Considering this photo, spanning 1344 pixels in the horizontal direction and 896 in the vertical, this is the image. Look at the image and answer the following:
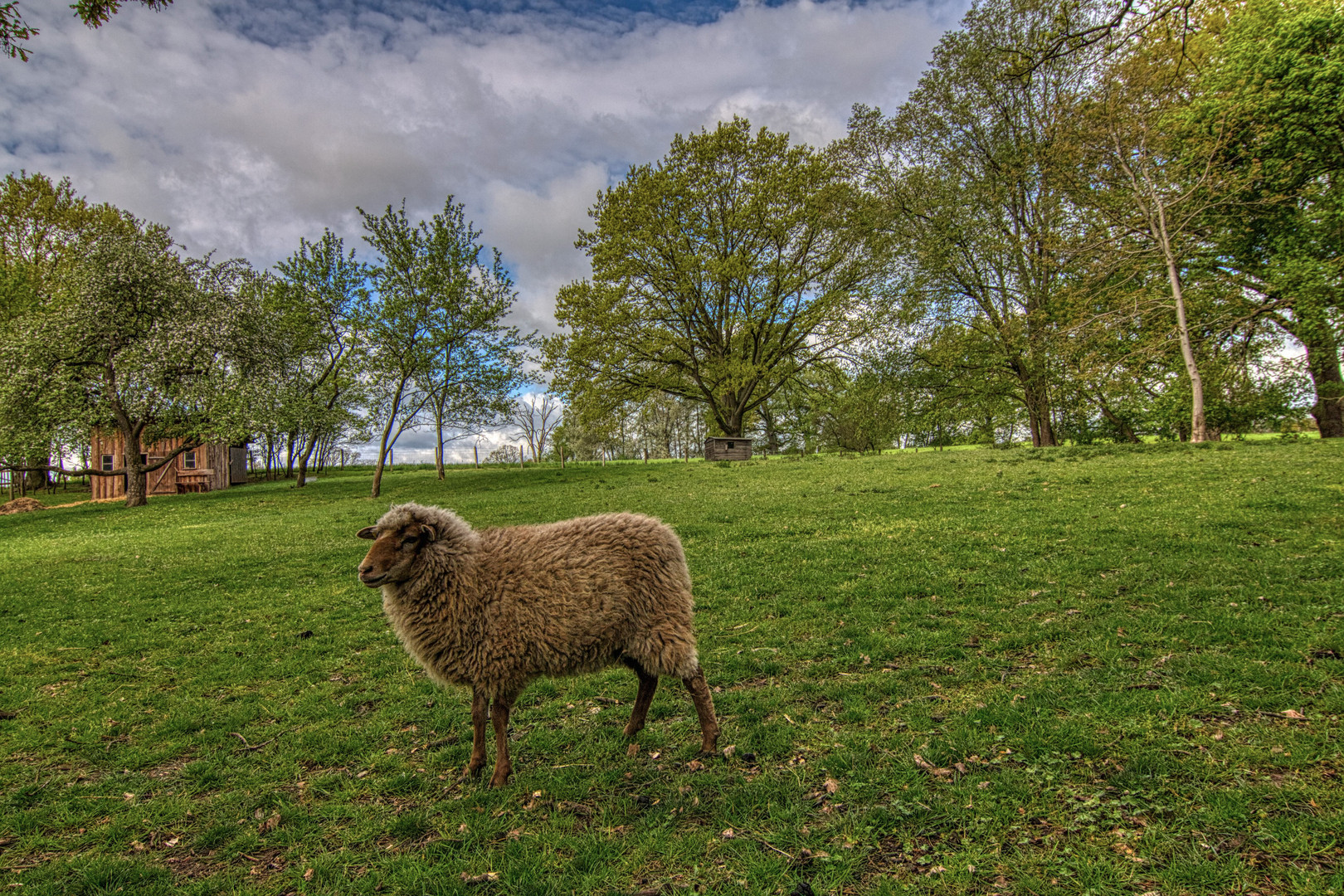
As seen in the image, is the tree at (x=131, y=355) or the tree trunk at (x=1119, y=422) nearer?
the tree at (x=131, y=355)

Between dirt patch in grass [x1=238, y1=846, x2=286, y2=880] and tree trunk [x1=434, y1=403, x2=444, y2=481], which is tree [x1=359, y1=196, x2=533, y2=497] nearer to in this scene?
tree trunk [x1=434, y1=403, x2=444, y2=481]

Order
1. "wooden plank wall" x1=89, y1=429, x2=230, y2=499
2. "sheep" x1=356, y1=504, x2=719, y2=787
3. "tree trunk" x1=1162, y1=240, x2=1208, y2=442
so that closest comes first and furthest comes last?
"sheep" x1=356, y1=504, x2=719, y2=787
"tree trunk" x1=1162, y1=240, x2=1208, y2=442
"wooden plank wall" x1=89, y1=429, x2=230, y2=499

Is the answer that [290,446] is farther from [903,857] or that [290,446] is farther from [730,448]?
[903,857]

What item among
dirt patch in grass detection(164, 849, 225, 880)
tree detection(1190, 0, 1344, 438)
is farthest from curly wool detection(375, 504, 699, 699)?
tree detection(1190, 0, 1344, 438)

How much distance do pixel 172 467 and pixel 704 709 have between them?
48963 mm

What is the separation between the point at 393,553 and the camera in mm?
4750

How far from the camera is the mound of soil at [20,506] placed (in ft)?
88.3

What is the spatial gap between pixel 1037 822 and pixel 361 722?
20.7 feet

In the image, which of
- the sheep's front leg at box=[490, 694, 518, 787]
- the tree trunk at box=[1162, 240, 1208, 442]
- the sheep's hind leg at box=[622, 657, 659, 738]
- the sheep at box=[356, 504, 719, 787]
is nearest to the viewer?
the sheep's front leg at box=[490, 694, 518, 787]

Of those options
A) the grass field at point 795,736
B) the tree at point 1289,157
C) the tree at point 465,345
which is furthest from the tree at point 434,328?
the tree at point 1289,157

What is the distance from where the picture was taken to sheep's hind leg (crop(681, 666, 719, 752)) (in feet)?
15.9

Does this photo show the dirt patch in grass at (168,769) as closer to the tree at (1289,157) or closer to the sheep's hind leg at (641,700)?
the sheep's hind leg at (641,700)

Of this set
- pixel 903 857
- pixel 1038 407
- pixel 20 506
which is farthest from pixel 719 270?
pixel 20 506

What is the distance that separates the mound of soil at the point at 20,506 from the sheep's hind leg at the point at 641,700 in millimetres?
38112
